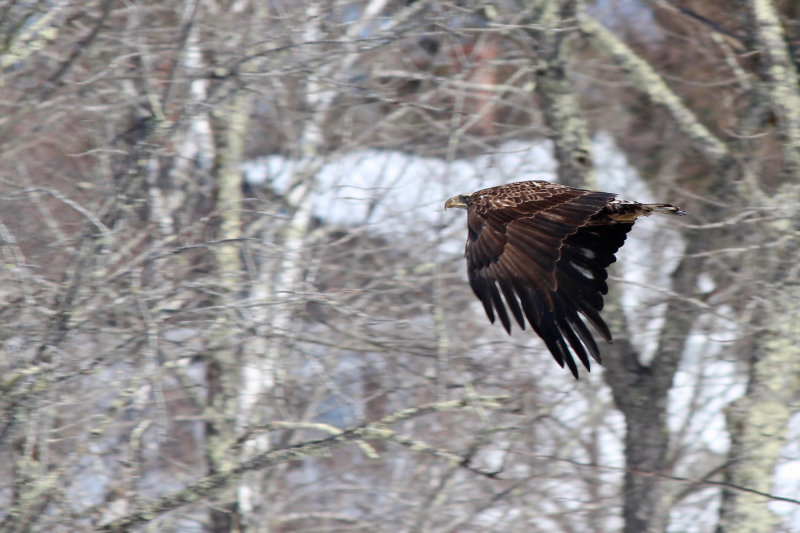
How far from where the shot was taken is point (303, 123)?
24.7 ft

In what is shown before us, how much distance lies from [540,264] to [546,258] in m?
0.04

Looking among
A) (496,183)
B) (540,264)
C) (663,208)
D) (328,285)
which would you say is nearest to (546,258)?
(540,264)

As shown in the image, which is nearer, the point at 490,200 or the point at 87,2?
the point at 490,200

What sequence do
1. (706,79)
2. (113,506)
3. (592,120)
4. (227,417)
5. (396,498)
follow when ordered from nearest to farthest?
1. (113,506)
2. (227,417)
3. (396,498)
4. (706,79)
5. (592,120)

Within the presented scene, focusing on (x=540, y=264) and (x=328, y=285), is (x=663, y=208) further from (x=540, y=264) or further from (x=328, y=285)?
(x=328, y=285)

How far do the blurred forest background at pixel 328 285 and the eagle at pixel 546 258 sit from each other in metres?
0.44

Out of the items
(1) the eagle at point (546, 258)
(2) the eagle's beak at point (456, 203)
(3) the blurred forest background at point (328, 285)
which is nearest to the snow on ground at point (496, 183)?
(3) the blurred forest background at point (328, 285)

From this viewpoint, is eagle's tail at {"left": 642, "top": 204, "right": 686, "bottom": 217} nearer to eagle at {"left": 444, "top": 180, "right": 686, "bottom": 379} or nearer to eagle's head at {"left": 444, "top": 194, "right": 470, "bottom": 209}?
eagle at {"left": 444, "top": 180, "right": 686, "bottom": 379}

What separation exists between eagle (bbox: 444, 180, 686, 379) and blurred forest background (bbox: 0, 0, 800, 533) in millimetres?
443

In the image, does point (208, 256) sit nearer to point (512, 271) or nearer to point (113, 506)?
point (113, 506)

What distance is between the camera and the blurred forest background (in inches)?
197

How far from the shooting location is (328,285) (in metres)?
7.75

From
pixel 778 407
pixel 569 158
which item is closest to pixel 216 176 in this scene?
pixel 569 158

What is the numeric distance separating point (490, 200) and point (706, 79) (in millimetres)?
5598
